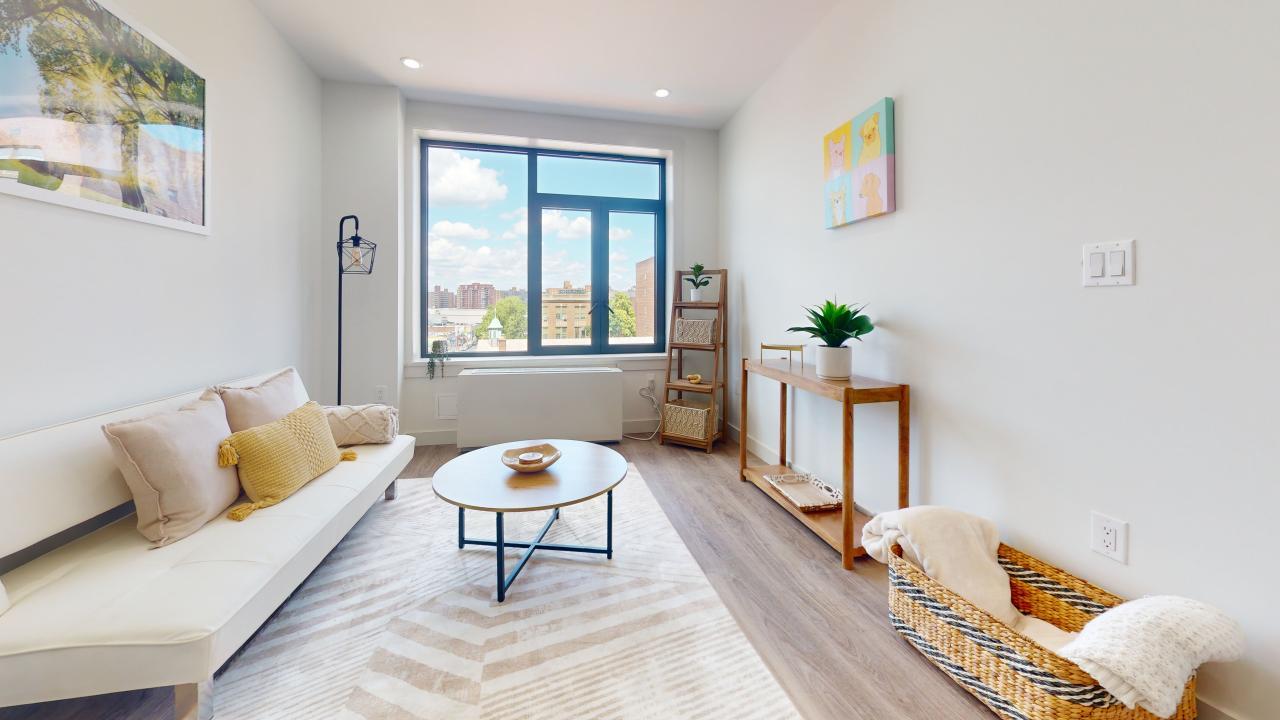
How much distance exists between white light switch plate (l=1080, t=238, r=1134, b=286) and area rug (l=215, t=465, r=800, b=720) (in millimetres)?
1439

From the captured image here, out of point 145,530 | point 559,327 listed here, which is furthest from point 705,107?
point 145,530

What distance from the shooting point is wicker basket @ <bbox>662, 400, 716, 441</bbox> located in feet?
11.7

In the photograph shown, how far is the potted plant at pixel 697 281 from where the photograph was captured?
3.69m

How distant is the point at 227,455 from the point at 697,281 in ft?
9.86

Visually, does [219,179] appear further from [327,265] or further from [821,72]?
[821,72]

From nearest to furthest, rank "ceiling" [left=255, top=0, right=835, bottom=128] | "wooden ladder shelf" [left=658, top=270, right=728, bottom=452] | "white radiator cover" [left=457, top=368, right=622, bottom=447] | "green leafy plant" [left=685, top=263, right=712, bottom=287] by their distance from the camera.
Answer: "ceiling" [left=255, top=0, right=835, bottom=128] → "white radiator cover" [left=457, top=368, right=622, bottom=447] → "wooden ladder shelf" [left=658, top=270, right=728, bottom=452] → "green leafy plant" [left=685, top=263, right=712, bottom=287]

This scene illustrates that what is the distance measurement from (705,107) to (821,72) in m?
1.21

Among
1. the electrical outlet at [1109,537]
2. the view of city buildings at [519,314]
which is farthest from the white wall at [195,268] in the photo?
the electrical outlet at [1109,537]

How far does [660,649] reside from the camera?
145cm

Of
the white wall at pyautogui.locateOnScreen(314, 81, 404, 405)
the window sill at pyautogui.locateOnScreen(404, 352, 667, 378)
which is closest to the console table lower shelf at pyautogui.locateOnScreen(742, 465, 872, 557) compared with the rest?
the window sill at pyautogui.locateOnScreen(404, 352, 667, 378)

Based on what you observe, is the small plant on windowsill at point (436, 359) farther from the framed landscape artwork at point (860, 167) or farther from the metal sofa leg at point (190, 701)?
the framed landscape artwork at point (860, 167)

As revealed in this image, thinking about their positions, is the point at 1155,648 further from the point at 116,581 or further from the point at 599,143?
the point at 599,143

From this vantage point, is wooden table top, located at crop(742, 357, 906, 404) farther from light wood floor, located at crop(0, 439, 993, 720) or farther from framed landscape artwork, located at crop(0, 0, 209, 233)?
framed landscape artwork, located at crop(0, 0, 209, 233)

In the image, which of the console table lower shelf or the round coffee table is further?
the console table lower shelf
